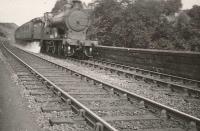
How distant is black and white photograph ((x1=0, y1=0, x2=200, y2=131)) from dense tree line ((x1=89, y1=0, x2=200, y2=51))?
8 centimetres

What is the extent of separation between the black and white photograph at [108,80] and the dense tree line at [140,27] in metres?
0.08

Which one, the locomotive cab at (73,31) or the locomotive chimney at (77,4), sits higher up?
the locomotive chimney at (77,4)

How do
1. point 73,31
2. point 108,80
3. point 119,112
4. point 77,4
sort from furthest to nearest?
point 77,4 → point 73,31 → point 108,80 → point 119,112

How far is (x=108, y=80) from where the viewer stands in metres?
9.68

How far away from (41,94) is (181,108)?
320 cm

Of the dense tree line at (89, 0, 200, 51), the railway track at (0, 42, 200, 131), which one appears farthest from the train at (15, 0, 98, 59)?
the railway track at (0, 42, 200, 131)

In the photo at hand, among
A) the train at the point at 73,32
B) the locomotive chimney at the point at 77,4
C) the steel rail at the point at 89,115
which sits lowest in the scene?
the steel rail at the point at 89,115

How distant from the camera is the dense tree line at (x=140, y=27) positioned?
24.0 metres

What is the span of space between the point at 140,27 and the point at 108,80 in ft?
50.0

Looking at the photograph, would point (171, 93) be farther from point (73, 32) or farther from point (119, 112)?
point (73, 32)

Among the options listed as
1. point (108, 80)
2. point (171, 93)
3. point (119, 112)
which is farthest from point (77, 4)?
point (119, 112)

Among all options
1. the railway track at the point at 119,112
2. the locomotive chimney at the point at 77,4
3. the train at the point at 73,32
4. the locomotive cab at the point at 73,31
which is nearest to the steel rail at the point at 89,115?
the railway track at the point at 119,112

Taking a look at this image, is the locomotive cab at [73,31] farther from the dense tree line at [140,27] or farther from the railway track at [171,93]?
the railway track at [171,93]

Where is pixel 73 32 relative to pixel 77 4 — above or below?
below
